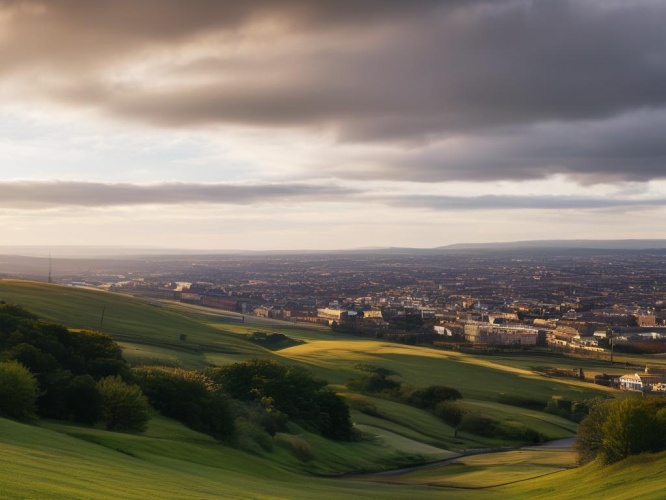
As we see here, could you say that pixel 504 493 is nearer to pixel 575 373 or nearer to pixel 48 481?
pixel 48 481

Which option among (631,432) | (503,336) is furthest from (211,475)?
(503,336)

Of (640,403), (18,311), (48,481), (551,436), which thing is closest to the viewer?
(48,481)

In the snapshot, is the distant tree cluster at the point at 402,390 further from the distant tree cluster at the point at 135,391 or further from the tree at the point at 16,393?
the tree at the point at 16,393

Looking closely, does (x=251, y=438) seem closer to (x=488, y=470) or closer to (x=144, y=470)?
(x=488, y=470)

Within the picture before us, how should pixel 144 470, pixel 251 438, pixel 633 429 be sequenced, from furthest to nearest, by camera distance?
pixel 251 438, pixel 633 429, pixel 144 470

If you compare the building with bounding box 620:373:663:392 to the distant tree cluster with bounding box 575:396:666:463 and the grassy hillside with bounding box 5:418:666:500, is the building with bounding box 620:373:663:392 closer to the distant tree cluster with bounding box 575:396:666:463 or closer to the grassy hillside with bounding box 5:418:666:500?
the grassy hillside with bounding box 5:418:666:500

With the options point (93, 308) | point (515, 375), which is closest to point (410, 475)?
point (515, 375)
